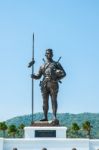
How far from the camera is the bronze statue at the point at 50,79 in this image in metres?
22.2

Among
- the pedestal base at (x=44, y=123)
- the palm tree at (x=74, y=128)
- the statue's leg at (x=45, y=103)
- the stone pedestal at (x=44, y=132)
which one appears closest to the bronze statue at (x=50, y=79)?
the statue's leg at (x=45, y=103)

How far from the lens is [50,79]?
2223 centimetres

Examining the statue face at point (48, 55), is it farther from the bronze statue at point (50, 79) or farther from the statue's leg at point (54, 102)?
the statue's leg at point (54, 102)

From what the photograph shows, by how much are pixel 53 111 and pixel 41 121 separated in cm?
60

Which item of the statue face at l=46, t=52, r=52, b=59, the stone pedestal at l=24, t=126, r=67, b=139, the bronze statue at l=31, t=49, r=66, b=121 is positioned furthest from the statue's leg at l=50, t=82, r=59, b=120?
the statue face at l=46, t=52, r=52, b=59

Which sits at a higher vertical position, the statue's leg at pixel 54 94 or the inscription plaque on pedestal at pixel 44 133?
the statue's leg at pixel 54 94

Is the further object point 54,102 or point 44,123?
point 54,102

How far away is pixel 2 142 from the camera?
2095 cm

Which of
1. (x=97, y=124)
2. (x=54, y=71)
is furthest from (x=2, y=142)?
(x=97, y=124)

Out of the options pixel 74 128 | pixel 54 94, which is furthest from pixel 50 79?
pixel 74 128

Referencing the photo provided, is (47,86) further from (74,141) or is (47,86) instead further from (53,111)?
(74,141)

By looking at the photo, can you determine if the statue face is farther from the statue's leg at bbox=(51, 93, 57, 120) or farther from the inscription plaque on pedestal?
the inscription plaque on pedestal

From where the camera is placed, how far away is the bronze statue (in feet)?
73.0

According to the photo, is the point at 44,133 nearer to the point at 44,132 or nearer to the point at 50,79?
the point at 44,132
